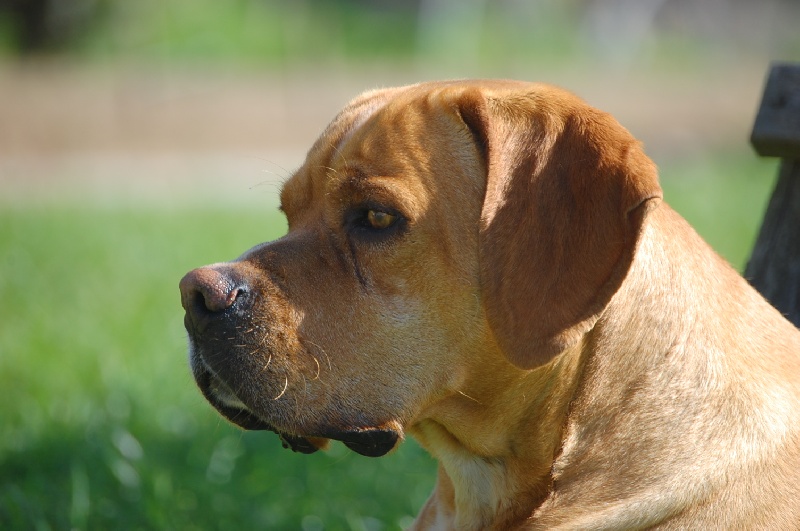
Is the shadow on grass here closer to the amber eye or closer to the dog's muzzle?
the dog's muzzle

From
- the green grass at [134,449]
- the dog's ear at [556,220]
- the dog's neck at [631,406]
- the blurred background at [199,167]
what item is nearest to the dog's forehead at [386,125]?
the dog's ear at [556,220]

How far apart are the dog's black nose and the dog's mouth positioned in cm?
21

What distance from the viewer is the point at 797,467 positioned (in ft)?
9.91

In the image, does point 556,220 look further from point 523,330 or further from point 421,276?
point 421,276

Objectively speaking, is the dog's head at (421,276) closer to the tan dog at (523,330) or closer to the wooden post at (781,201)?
the tan dog at (523,330)

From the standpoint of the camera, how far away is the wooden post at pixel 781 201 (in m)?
3.86

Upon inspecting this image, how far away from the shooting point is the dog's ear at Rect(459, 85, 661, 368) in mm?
2852

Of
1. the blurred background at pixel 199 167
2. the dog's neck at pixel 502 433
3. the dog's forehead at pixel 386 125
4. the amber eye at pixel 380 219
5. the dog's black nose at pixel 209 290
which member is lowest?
the blurred background at pixel 199 167

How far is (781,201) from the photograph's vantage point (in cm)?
417

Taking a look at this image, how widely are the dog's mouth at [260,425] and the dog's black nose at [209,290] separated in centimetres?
21

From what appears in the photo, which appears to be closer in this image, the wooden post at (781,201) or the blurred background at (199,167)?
the wooden post at (781,201)

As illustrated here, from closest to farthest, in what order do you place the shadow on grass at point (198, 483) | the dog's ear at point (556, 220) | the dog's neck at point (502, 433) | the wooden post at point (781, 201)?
the dog's ear at point (556, 220) < the dog's neck at point (502, 433) < the wooden post at point (781, 201) < the shadow on grass at point (198, 483)

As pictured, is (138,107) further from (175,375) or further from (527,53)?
(527,53)

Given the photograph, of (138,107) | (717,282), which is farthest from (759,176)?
(717,282)
